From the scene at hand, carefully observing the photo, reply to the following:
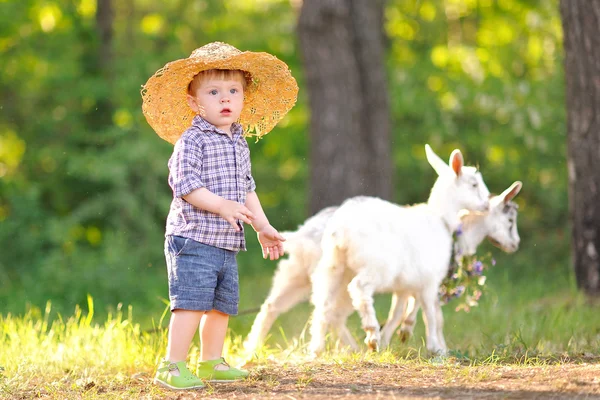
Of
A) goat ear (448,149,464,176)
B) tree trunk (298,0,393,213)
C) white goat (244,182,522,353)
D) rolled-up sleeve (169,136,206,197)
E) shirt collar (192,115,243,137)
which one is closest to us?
rolled-up sleeve (169,136,206,197)

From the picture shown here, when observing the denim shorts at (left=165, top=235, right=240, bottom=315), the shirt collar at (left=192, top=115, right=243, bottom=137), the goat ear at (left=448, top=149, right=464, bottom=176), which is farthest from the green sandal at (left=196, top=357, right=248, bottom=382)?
the goat ear at (left=448, top=149, right=464, bottom=176)

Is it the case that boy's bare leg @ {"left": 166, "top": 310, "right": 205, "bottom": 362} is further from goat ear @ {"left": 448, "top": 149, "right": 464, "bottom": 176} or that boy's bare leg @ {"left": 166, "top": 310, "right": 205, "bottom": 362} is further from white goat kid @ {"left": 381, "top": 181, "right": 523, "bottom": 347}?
goat ear @ {"left": 448, "top": 149, "right": 464, "bottom": 176}

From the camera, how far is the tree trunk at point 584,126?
7.68m

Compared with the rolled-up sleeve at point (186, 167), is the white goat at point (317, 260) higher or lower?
lower

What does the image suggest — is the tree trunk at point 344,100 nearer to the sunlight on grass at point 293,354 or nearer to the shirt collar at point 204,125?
the sunlight on grass at point 293,354

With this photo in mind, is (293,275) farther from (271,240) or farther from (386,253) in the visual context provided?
(271,240)

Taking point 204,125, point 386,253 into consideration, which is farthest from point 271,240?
point 386,253

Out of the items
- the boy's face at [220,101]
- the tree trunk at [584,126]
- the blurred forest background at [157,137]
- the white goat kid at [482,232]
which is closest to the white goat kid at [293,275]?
the white goat kid at [482,232]

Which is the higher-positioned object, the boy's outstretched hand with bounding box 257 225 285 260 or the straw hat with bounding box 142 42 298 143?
the straw hat with bounding box 142 42 298 143

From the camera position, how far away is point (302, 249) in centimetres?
629

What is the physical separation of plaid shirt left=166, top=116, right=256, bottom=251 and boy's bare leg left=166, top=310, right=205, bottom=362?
40cm

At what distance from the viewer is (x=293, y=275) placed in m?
6.40

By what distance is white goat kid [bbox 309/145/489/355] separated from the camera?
5789mm

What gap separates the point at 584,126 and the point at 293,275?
10.0 ft
